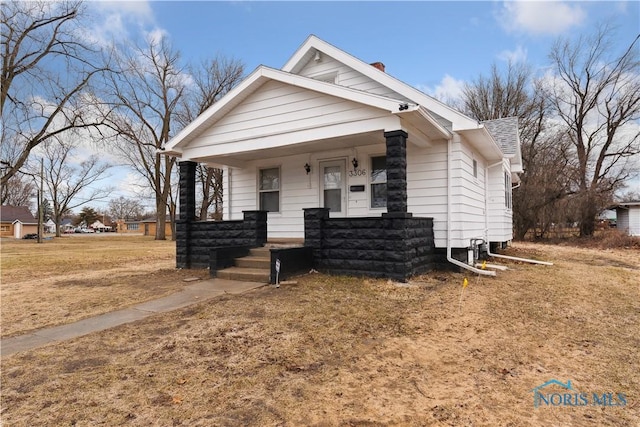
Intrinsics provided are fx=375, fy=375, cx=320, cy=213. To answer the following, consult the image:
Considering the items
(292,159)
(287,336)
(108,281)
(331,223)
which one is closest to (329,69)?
(292,159)

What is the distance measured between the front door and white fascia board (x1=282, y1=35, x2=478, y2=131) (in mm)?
2275

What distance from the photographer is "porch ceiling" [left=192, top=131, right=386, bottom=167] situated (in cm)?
809

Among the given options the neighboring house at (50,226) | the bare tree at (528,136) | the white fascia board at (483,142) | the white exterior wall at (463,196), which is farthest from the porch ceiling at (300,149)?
the neighboring house at (50,226)

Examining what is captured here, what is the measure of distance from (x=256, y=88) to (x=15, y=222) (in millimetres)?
59072

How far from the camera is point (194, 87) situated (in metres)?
31.1

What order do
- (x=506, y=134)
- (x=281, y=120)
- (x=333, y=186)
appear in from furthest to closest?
(x=506, y=134) → (x=333, y=186) → (x=281, y=120)

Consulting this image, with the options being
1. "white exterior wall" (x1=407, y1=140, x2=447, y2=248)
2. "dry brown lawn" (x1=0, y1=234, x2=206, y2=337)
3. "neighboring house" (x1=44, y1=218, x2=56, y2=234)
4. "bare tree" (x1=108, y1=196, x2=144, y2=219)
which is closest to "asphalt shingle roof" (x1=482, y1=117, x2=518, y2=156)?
"white exterior wall" (x1=407, y1=140, x2=447, y2=248)

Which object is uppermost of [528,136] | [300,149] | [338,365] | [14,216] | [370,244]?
[528,136]

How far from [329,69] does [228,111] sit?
330 centimetres

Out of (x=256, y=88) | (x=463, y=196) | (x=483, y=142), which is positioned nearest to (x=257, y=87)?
(x=256, y=88)

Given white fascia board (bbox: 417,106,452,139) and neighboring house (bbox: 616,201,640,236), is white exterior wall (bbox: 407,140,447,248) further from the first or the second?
neighboring house (bbox: 616,201,640,236)

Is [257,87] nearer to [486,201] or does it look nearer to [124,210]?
[486,201]

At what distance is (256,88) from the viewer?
8.62 metres

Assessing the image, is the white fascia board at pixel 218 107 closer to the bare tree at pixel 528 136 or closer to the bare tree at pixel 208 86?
the bare tree at pixel 208 86
